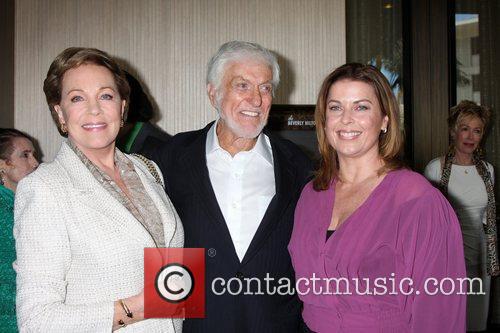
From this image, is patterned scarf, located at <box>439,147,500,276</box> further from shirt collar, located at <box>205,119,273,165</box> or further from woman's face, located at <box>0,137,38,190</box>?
woman's face, located at <box>0,137,38,190</box>

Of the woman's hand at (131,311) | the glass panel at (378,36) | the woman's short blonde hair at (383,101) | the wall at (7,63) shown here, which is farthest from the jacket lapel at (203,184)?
the glass panel at (378,36)

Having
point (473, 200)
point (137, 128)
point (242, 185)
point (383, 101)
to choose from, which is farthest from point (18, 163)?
point (473, 200)

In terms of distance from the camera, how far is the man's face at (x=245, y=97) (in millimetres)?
1914

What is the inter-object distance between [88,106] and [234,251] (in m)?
0.72

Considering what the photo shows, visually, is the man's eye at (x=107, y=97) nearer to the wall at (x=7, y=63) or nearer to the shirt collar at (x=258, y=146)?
the shirt collar at (x=258, y=146)

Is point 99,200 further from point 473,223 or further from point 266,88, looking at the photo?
point 473,223

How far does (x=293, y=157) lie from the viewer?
1.95 meters

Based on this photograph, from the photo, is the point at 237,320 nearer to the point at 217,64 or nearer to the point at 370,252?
the point at 370,252

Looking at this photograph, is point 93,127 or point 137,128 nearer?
point 93,127

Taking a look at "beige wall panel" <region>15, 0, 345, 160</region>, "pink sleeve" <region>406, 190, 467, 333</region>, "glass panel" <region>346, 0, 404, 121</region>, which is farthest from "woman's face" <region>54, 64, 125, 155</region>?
"glass panel" <region>346, 0, 404, 121</region>

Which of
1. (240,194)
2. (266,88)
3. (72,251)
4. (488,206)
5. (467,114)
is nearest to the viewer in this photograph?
(72,251)

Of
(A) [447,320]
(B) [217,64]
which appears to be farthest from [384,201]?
(B) [217,64]

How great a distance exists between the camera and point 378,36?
4.05 meters

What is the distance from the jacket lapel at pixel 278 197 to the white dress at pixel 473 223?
1951 millimetres
